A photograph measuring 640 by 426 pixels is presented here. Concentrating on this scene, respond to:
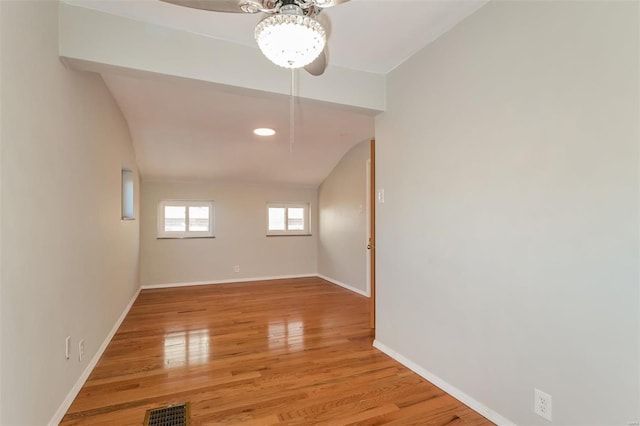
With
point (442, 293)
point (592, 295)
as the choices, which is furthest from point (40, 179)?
point (592, 295)

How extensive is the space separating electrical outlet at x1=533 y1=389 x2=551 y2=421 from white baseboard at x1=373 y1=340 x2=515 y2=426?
19 centimetres

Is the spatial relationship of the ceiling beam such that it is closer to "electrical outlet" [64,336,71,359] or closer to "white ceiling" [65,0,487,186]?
"white ceiling" [65,0,487,186]

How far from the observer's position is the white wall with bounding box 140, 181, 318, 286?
539 cm

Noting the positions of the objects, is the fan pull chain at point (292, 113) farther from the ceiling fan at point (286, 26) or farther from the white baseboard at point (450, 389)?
the white baseboard at point (450, 389)

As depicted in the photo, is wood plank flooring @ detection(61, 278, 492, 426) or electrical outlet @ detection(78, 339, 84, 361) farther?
electrical outlet @ detection(78, 339, 84, 361)

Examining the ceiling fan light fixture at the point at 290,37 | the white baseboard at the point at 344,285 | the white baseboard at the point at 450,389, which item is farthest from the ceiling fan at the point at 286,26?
the white baseboard at the point at 344,285

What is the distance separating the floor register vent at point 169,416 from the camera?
1.78 m

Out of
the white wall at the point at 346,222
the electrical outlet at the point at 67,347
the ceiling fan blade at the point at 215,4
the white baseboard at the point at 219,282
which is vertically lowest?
the white baseboard at the point at 219,282

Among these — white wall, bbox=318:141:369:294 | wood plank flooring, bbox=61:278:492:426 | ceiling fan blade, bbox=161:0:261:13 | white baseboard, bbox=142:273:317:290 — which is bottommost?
wood plank flooring, bbox=61:278:492:426

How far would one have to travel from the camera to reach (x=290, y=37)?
1.19 metres

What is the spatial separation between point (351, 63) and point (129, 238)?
10.8ft

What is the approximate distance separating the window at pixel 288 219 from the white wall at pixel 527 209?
402 cm

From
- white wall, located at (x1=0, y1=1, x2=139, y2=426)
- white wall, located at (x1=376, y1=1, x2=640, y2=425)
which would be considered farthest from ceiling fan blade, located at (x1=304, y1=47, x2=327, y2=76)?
white wall, located at (x1=0, y1=1, x2=139, y2=426)

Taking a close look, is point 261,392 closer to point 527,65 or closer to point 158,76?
point 158,76
